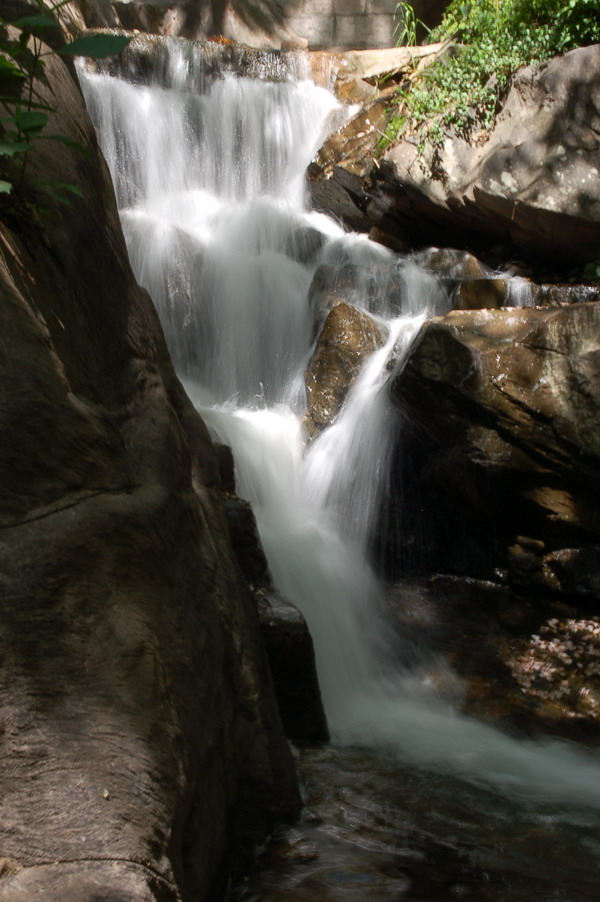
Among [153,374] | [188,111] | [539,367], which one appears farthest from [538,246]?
[153,374]

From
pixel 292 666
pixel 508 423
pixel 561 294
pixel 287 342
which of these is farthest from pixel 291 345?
pixel 292 666

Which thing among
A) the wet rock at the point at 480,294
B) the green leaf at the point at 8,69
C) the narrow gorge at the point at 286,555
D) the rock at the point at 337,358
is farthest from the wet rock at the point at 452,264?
the green leaf at the point at 8,69

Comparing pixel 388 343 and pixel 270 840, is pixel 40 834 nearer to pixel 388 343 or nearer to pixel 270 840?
pixel 270 840

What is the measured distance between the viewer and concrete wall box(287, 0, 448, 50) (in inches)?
524

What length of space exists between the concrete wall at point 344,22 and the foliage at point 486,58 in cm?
483

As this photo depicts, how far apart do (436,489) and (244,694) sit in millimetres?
3012

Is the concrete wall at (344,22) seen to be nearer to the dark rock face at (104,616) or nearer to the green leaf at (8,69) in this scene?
the dark rock face at (104,616)

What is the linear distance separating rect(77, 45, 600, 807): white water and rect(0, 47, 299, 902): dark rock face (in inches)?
56.2

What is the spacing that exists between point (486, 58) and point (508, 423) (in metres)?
5.12

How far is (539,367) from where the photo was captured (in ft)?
16.6

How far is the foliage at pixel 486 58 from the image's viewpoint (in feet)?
26.3

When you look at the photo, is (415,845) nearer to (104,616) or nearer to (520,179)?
(104,616)

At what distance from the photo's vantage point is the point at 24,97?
2729 millimetres

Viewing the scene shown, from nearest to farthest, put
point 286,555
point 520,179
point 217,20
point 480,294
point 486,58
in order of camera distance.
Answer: point 286,555
point 480,294
point 520,179
point 486,58
point 217,20
